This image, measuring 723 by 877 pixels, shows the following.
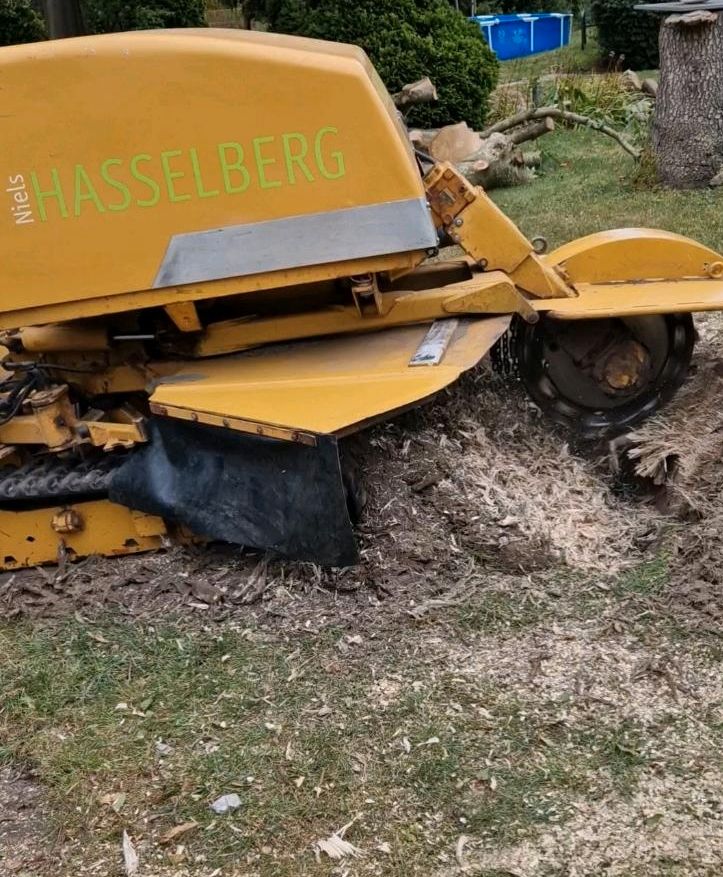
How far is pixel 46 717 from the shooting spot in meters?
2.96

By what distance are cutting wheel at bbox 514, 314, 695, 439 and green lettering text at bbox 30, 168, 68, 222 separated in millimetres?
1767

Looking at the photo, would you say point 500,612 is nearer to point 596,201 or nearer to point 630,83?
point 596,201

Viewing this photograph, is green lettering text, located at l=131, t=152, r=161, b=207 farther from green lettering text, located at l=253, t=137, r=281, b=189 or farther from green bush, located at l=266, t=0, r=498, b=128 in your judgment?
green bush, located at l=266, t=0, r=498, b=128

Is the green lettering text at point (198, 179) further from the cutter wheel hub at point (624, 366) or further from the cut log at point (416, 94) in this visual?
the cut log at point (416, 94)

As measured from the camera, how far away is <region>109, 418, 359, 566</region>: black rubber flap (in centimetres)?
311

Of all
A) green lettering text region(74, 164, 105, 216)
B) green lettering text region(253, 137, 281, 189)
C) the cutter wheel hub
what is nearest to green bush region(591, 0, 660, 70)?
the cutter wheel hub

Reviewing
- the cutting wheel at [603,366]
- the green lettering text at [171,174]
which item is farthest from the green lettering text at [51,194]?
the cutting wheel at [603,366]

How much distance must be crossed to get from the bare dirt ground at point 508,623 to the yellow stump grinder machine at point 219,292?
0.23m

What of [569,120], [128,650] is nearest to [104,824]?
[128,650]

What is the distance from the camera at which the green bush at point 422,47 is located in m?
10.2

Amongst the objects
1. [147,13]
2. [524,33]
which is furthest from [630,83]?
[524,33]

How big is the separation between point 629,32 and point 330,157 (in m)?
13.9

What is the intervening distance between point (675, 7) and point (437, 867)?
7238 millimetres

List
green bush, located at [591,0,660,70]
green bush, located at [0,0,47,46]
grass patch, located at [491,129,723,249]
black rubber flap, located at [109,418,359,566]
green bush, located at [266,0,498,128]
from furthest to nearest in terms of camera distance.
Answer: green bush, located at [591,0,660,70] < green bush, located at [0,0,47,46] < green bush, located at [266,0,498,128] < grass patch, located at [491,129,723,249] < black rubber flap, located at [109,418,359,566]
